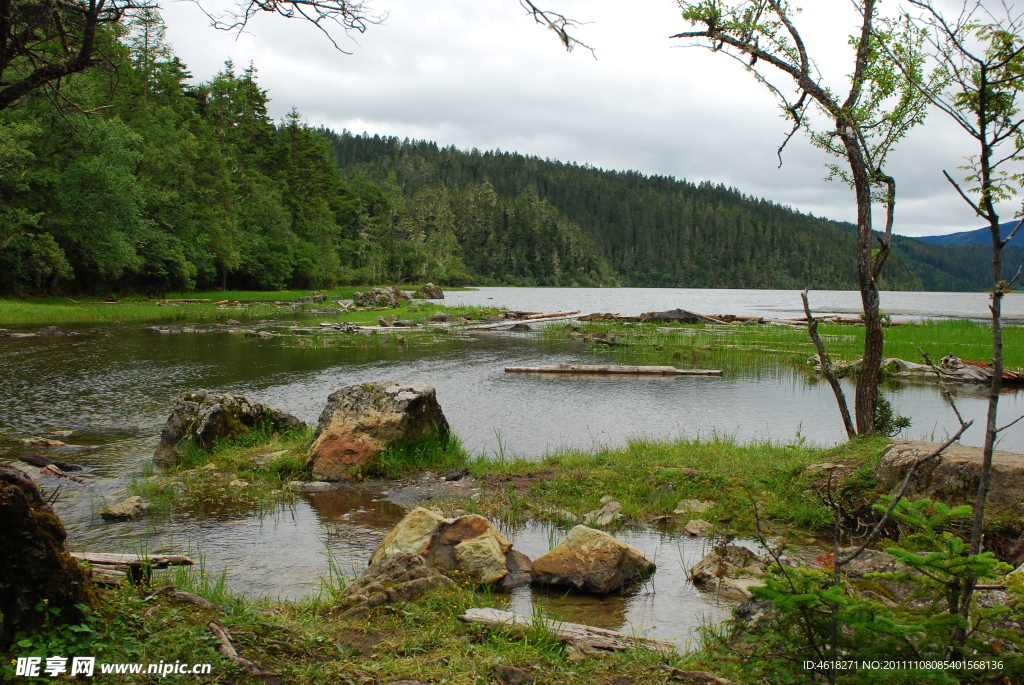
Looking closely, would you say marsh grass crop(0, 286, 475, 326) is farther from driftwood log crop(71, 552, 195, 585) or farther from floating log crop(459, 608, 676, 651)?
floating log crop(459, 608, 676, 651)

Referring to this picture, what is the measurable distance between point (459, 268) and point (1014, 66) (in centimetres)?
12746

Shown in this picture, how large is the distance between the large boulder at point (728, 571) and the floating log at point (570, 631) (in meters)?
1.59

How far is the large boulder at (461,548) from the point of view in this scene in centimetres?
658

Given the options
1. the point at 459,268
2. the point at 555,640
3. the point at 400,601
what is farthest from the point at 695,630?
the point at 459,268

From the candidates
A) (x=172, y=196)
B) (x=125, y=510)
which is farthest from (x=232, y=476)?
(x=172, y=196)

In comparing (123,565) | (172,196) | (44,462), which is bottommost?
(44,462)

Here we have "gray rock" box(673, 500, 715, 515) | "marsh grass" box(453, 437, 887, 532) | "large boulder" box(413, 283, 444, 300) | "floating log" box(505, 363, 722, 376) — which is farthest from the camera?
"large boulder" box(413, 283, 444, 300)

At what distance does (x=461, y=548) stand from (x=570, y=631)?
202 centimetres

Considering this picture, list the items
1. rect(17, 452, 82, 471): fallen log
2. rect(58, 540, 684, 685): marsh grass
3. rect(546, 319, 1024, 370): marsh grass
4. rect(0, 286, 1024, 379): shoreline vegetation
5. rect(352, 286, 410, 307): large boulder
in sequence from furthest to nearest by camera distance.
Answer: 1. rect(352, 286, 410, 307): large boulder
2. rect(0, 286, 1024, 379): shoreline vegetation
3. rect(546, 319, 1024, 370): marsh grass
4. rect(17, 452, 82, 471): fallen log
5. rect(58, 540, 684, 685): marsh grass

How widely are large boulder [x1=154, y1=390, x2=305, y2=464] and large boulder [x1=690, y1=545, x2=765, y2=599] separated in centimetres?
928

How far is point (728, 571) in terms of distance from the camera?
6742 mm

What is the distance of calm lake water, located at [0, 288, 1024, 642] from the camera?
734 centimetres

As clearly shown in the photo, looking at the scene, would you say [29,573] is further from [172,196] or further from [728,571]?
[172,196]

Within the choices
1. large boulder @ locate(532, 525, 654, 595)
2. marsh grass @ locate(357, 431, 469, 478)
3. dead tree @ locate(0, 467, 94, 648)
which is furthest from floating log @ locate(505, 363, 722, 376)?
dead tree @ locate(0, 467, 94, 648)
